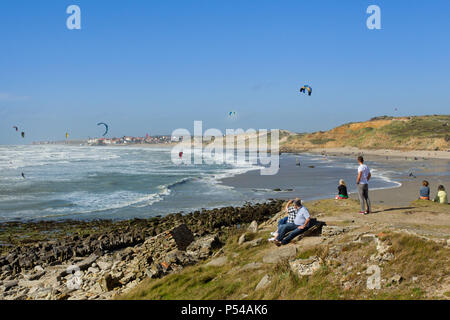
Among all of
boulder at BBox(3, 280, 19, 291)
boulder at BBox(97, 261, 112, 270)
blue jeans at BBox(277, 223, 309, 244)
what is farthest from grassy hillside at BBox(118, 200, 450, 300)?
boulder at BBox(3, 280, 19, 291)

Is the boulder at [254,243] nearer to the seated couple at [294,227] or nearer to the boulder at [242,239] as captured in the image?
the boulder at [242,239]

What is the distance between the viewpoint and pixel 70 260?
43.9 ft

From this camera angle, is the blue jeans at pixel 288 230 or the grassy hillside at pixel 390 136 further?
the grassy hillside at pixel 390 136

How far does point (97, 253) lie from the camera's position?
543 inches

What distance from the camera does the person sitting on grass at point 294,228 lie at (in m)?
9.75

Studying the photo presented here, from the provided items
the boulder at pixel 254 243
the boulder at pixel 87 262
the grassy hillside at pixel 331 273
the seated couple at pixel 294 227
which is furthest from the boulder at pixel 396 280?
the boulder at pixel 87 262

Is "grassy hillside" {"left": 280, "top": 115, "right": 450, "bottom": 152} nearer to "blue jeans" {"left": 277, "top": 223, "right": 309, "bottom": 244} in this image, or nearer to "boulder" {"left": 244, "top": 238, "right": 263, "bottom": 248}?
"boulder" {"left": 244, "top": 238, "right": 263, "bottom": 248}

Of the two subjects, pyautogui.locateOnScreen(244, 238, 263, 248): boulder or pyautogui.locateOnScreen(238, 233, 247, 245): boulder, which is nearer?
pyautogui.locateOnScreen(244, 238, 263, 248): boulder

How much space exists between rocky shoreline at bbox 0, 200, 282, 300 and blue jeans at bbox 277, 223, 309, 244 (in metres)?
2.43

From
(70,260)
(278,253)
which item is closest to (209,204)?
(70,260)

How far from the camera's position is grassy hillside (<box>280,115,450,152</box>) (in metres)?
86.8

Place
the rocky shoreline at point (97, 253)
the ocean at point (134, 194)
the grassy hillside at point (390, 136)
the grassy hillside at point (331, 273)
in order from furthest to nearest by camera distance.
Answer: the grassy hillside at point (390, 136), the ocean at point (134, 194), the rocky shoreline at point (97, 253), the grassy hillside at point (331, 273)
